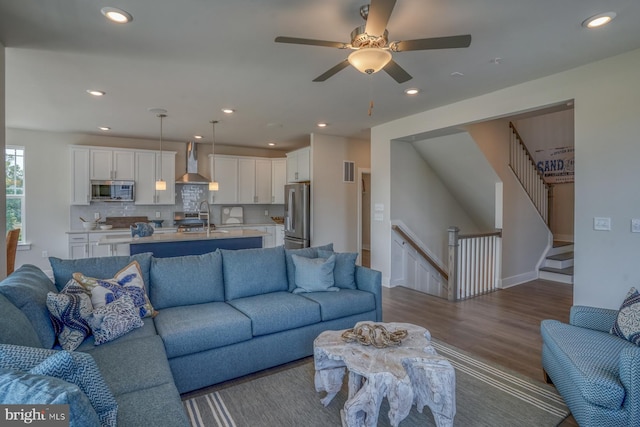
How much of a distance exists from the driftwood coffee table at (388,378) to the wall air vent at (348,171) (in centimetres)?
469

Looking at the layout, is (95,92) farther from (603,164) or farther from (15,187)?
(603,164)

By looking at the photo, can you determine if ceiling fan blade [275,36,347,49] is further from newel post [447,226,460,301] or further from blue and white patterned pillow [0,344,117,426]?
newel post [447,226,460,301]

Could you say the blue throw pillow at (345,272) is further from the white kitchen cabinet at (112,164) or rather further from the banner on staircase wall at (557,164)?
the banner on staircase wall at (557,164)

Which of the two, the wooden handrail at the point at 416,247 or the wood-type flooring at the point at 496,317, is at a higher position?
the wooden handrail at the point at 416,247

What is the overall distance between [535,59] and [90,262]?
4224 millimetres

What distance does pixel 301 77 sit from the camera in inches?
137

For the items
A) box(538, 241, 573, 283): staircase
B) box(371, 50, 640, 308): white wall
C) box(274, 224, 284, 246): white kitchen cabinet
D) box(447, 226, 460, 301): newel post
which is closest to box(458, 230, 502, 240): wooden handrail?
box(447, 226, 460, 301): newel post

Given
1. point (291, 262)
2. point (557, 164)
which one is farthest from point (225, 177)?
point (557, 164)

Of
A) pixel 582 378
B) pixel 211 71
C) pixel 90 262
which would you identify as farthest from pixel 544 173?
pixel 90 262

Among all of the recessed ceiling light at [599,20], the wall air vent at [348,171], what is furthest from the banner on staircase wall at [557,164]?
the recessed ceiling light at [599,20]

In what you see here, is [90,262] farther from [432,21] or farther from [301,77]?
[432,21]

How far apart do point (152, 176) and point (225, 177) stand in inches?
55.6

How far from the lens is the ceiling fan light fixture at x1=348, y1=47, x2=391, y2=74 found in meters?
2.09

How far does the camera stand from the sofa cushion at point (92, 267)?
2494 millimetres
